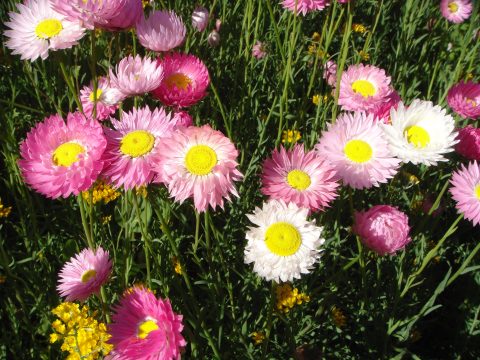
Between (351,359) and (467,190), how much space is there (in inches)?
24.4

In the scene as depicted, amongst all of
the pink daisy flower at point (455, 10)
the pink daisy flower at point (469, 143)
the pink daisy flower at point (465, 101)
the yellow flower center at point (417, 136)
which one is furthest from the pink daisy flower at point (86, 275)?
the pink daisy flower at point (455, 10)

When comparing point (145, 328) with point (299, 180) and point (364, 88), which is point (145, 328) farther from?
point (364, 88)

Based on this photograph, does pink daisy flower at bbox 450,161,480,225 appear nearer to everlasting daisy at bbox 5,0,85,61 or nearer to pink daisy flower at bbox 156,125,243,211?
pink daisy flower at bbox 156,125,243,211

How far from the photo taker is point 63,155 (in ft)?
2.93

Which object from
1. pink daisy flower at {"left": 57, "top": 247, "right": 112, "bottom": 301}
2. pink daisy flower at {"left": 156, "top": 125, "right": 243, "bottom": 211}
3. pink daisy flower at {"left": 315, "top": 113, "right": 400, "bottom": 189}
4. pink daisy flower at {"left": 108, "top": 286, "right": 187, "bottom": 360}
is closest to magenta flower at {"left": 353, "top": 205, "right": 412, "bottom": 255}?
pink daisy flower at {"left": 315, "top": 113, "right": 400, "bottom": 189}

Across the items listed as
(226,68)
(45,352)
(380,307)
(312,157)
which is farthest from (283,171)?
(226,68)

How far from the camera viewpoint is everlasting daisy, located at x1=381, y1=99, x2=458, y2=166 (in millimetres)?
1013

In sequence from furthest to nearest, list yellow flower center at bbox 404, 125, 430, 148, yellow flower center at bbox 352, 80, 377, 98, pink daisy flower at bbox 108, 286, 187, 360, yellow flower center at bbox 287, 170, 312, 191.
Answer: yellow flower center at bbox 352, 80, 377, 98 → yellow flower center at bbox 404, 125, 430, 148 → yellow flower center at bbox 287, 170, 312, 191 → pink daisy flower at bbox 108, 286, 187, 360

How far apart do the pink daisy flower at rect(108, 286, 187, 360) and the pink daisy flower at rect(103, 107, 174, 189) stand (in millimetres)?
236

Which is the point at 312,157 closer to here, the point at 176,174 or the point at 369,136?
the point at 369,136

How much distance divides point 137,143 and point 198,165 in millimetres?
155

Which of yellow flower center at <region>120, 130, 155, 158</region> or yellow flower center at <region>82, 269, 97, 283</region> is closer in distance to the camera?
yellow flower center at <region>120, 130, 155, 158</region>

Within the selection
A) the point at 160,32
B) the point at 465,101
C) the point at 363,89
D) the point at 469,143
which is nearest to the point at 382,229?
the point at 469,143

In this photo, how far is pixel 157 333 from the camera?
2.61 feet
